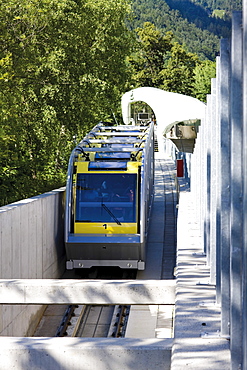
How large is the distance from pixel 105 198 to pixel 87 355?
39.6ft

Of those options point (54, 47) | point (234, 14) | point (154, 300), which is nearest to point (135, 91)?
point (54, 47)

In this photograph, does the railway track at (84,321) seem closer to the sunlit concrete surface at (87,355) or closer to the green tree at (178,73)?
the sunlit concrete surface at (87,355)

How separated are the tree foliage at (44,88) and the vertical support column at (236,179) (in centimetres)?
1878

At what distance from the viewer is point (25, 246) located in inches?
574

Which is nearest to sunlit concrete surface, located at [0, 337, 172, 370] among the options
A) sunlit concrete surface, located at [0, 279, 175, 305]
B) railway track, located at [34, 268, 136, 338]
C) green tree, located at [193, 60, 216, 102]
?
sunlit concrete surface, located at [0, 279, 175, 305]

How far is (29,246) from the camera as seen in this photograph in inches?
591

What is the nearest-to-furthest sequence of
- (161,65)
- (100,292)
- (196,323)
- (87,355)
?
(196,323)
(87,355)
(100,292)
(161,65)

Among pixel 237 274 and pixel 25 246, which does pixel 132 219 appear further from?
pixel 237 274

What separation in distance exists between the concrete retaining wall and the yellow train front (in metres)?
0.62

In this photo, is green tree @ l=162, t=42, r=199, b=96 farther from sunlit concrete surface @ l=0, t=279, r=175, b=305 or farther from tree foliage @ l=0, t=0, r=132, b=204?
sunlit concrete surface @ l=0, t=279, r=175, b=305

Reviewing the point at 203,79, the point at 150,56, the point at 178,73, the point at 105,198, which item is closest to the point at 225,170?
the point at 105,198

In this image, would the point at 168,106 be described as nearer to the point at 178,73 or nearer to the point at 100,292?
the point at 178,73

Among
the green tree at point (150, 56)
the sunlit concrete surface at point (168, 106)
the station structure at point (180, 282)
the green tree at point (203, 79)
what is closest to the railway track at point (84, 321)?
the station structure at point (180, 282)

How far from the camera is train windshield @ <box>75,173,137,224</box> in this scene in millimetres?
18078
